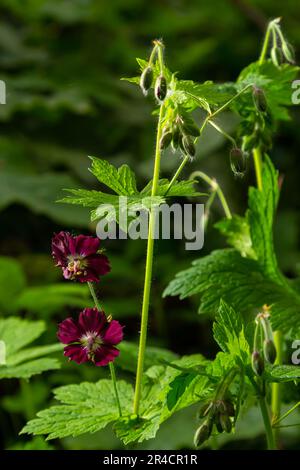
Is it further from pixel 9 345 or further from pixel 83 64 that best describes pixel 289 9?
pixel 9 345

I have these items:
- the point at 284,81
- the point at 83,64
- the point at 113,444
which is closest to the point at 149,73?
the point at 284,81

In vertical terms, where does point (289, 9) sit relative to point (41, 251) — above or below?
above

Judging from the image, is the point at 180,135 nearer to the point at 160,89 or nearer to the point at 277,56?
the point at 160,89

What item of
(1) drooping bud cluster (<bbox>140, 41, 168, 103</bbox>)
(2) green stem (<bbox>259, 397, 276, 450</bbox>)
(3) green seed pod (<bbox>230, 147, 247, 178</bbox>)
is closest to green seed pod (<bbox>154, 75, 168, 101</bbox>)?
(1) drooping bud cluster (<bbox>140, 41, 168, 103</bbox>)

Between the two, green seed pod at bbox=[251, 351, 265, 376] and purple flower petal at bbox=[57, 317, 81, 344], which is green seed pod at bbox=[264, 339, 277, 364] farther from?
purple flower petal at bbox=[57, 317, 81, 344]

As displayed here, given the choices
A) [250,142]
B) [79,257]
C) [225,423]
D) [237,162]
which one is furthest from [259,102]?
[225,423]
